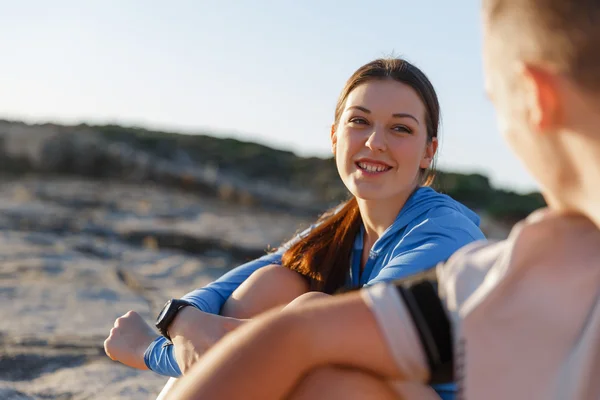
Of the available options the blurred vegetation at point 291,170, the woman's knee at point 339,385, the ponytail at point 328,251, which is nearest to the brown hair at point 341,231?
the ponytail at point 328,251

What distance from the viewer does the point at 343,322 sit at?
40.1 inches

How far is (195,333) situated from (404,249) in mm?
662

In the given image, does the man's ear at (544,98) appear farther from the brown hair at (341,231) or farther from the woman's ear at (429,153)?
the woman's ear at (429,153)

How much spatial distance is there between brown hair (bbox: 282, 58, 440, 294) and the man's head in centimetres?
148

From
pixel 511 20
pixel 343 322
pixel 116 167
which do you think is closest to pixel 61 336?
pixel 343 322

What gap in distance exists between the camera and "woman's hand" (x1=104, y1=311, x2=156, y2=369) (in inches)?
94.0

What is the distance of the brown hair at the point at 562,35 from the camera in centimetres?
81

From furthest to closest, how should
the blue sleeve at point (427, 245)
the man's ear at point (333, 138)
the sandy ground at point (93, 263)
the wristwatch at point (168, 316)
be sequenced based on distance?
1. the sandy ground at point (93, 263)
2. the man's ear at point (333, 138)
3. the wristwatch at point (168, 316)
4. the blue sleeve at point (427, 245)

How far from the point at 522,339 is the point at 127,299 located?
3635 mm

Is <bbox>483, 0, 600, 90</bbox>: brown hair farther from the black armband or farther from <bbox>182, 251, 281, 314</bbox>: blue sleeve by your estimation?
<bbox>182, 251, 281, 314</bbox>: blue sleeve

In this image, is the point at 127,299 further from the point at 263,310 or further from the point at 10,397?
the point at 263,310

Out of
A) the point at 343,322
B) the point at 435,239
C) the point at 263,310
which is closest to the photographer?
the point at 343,322

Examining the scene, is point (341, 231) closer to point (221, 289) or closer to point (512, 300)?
point (221, 289)

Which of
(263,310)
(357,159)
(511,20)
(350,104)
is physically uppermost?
(511,20)
